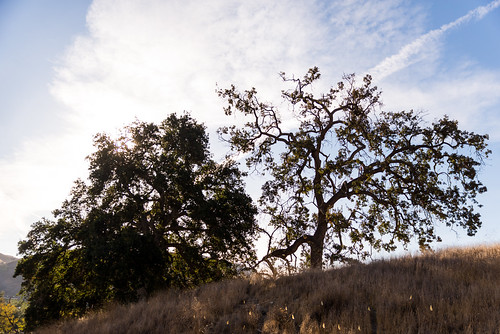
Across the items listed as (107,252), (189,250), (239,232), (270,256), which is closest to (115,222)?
(107,252)

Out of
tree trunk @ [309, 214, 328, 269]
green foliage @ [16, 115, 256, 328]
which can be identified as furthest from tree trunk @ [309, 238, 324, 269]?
green foliage @ [16, 115, 256, 328]

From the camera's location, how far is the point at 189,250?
1755 centimetres

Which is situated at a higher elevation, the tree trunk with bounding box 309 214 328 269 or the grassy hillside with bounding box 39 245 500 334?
the tree trunk with bounding box 309 214 328 269

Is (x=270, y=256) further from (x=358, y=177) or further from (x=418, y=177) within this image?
(x=418, y=177)

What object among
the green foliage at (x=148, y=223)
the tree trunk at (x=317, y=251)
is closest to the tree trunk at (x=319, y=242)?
the tree trunk at (x=317, y=251)

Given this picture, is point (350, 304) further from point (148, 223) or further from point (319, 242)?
point (148, 223)

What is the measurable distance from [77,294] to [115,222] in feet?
14.0

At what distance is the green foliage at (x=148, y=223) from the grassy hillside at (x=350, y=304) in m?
5.95

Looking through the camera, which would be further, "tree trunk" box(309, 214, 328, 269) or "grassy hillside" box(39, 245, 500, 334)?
"tree trunk" box(309, 214, 328, 269)

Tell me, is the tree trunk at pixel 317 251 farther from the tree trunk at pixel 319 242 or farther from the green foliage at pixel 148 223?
the green foliage at pixel 148 223

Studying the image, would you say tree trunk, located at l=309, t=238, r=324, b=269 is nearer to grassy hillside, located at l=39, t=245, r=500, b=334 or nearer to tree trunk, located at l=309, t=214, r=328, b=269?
tree trunk, located at l=309, t=214, r=328, b=269

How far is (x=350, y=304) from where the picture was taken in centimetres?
720

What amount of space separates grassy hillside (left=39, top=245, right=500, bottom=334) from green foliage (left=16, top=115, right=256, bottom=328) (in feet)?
19.5

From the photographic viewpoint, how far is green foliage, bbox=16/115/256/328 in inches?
625
